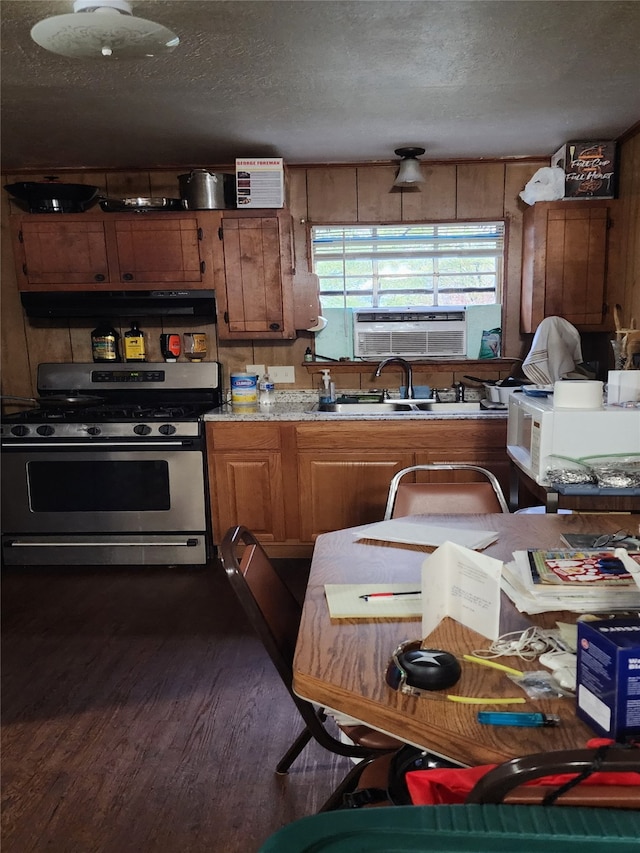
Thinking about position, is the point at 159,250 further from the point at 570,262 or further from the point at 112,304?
the point at 570,262

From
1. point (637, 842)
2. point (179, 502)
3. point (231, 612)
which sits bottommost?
point (231, 612)

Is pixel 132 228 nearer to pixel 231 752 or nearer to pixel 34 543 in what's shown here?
pixel 34 543

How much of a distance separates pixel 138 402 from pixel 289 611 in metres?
2.54

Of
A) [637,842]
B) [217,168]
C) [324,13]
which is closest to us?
[637,842]

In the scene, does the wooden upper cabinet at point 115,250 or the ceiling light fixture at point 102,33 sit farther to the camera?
the wooden upper cabinet at point 115,250

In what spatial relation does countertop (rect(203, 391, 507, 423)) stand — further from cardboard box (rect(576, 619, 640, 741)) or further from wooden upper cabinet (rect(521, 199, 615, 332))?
cardboard box (rect(576, 619, 640, 741))

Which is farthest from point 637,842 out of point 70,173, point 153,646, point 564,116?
point 70,173

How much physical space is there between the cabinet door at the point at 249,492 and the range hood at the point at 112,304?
913mm

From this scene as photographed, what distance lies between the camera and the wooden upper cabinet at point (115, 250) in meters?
3.52

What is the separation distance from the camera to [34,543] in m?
3.55

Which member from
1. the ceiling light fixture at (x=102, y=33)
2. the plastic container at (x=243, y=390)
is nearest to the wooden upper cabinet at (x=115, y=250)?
the plastic container at (x=243, y=390)

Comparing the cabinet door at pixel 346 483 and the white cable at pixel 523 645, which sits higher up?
the white cable at pixel 523 645

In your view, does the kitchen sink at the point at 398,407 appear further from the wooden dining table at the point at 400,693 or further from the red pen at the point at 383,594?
the red pen at the point at 383,594

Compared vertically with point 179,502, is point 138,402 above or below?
above
